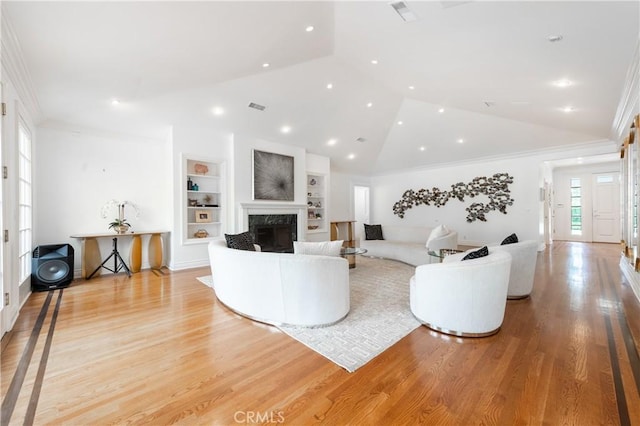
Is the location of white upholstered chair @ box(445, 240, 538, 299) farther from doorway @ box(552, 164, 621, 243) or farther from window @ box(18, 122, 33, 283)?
doorway @ box(552, 164, 621, 243)

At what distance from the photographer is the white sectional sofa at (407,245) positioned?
5.36 m

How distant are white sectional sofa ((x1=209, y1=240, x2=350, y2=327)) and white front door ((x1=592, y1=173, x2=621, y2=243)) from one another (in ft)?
34.1

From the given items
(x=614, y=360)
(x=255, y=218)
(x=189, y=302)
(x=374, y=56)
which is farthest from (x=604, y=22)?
(x=255, y=218)

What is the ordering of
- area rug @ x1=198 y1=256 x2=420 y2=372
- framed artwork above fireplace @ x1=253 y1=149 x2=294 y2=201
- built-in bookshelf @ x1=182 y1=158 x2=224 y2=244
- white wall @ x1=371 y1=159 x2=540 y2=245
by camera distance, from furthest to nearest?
1. white wall @ x1=371 y1=159 x2=540 y2=245
2. framed artwork above fireplace @ x1=253 y1=149 x2=294 y2=201
3. built-in bookshelf @ x1=182 y1=158 x2=224 y2=244
4. area rug @ x1=198 y1=256 x2=420 y2=372

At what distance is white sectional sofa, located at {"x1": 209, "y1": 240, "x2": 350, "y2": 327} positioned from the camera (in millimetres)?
2645

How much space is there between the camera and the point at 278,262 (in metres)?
2.67

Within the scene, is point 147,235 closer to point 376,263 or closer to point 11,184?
point 11,184

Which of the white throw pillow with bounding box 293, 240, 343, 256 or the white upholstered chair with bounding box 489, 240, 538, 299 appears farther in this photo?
the white upholstered chair with bounding box 489, 240, 538, 299

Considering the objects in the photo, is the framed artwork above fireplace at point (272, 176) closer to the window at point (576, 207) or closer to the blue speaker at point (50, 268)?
the blue speaker at point (50, 268)

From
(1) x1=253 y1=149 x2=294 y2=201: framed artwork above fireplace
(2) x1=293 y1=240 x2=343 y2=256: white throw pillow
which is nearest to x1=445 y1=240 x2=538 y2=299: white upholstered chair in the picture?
(2) x1=293 y1=240 x2=343 y2=256: white throw pillow

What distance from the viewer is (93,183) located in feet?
16.7

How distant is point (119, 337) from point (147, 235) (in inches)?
137

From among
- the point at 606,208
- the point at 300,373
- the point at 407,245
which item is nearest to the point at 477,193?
the point at 407,245

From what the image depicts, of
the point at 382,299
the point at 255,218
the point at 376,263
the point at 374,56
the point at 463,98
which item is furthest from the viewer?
the point at 255,218
